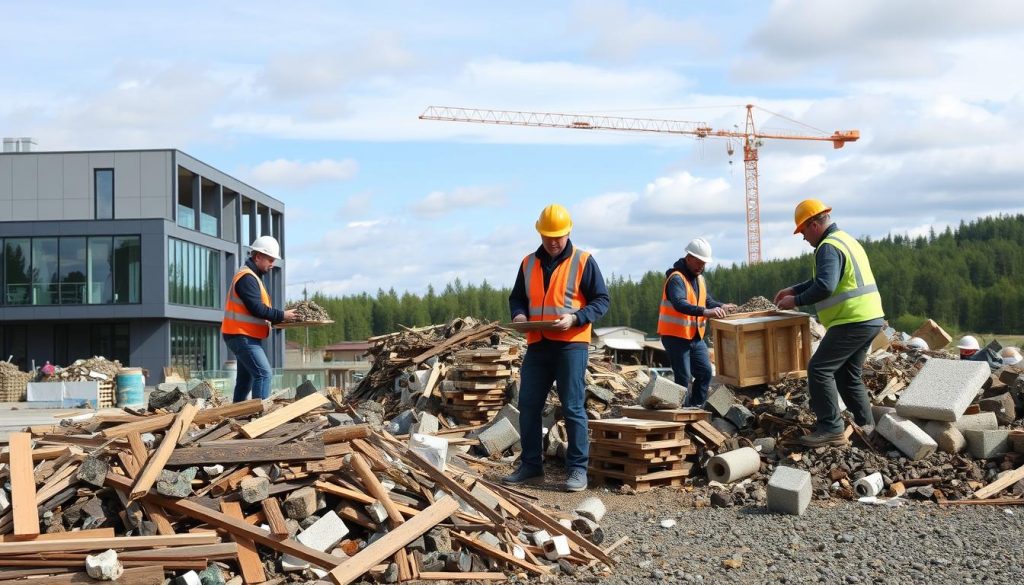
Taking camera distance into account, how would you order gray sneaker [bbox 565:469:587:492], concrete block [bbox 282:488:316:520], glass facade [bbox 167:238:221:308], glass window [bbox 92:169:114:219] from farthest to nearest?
glass window [bbox 92:169:114:219]
glass facade [bbox 167:238:221:308]
gray sneaker [bbox 565:469:587:492]
concrete block [bbox 282:488:316:520]

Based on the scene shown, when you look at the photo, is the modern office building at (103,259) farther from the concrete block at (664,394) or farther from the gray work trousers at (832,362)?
the gray work trousers at (832,362)

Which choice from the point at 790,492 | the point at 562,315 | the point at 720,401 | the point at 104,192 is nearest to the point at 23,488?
the point at 562,315

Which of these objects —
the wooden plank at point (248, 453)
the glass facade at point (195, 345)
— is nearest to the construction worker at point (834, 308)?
the wooden plank at point (248, 453)

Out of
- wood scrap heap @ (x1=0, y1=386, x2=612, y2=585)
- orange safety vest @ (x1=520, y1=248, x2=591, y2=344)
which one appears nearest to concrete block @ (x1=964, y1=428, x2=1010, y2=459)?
orange safety vest @ (x1=520, y1=248, x2=591, y2=344)

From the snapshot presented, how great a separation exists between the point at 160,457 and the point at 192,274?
122 ft

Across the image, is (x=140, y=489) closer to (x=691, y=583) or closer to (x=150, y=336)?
(x=691, y=583)

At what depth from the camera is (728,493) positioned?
755cm

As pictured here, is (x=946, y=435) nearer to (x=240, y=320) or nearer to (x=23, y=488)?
(x=240, y=320)

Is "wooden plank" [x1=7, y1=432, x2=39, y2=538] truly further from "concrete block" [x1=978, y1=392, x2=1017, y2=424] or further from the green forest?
the green forest

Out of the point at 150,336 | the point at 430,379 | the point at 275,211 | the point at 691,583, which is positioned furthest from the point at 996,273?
the point at 691,583

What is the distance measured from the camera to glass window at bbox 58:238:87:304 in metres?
37.6

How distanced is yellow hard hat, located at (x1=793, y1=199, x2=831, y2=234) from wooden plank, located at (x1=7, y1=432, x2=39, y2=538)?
246 inches

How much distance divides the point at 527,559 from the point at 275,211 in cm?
4969

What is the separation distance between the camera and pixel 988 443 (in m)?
8.20
